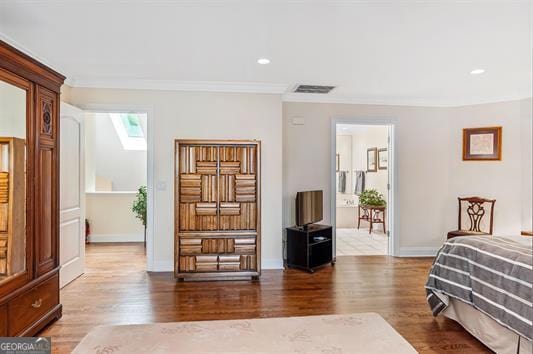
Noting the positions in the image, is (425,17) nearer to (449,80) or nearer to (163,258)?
(449,80)

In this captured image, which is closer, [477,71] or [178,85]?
[477,71]

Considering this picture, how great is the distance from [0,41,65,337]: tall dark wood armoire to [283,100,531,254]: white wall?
2.91m

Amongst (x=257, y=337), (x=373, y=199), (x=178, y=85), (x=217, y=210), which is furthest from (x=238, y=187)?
(x=373, y=199)

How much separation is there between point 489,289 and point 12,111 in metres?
3.56

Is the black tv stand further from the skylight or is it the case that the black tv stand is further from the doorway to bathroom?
→ the skylight

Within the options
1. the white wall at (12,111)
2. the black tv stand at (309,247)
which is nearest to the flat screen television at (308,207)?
the black tv stand at (309,247)

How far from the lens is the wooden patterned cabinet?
12.5ft

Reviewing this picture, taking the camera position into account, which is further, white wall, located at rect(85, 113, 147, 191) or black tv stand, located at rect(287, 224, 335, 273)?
white wall, located at rect(85, 113, 147, 191)

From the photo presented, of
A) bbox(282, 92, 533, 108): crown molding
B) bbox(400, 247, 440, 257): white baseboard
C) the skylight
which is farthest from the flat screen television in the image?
the skylight

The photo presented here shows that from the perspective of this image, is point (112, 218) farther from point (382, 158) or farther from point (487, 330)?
point (487, 330)

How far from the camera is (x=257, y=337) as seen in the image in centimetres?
245

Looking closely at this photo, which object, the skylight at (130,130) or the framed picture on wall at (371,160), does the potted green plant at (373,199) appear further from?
the skylight at (130,130)

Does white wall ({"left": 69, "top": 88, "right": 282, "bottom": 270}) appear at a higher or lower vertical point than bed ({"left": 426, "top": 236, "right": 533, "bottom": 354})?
higher

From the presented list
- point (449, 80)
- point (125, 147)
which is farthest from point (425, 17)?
point (125, 147)
